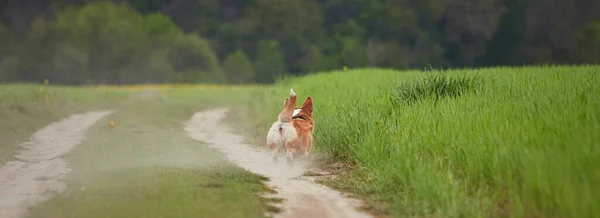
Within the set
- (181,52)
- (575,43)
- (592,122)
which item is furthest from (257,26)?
(592,122)

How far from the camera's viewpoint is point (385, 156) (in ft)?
32.9

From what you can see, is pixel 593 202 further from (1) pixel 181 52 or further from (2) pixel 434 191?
(1) pixel 181 52

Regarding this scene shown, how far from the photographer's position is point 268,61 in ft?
183

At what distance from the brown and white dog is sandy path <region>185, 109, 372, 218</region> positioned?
0.26 meters

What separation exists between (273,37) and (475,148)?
50788 mm

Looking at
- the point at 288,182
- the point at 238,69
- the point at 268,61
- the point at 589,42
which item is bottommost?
the point at 288,182

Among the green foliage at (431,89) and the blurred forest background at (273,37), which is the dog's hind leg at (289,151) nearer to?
the green foliage at (431,89)

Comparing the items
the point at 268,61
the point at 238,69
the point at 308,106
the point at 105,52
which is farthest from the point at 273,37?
the point at 308,106

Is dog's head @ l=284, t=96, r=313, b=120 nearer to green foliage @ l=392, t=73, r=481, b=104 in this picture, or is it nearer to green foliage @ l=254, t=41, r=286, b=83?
green foliage @ l=392, t=73, r=481, b=104

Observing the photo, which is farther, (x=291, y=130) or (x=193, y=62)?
(x=193, y=62)

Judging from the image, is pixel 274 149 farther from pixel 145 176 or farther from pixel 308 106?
pixel 145 176

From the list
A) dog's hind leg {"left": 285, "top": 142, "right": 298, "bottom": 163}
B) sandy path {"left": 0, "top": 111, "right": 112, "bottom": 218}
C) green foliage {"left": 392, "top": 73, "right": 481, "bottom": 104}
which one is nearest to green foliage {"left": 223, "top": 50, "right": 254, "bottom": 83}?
sandy path {"left": 0, "top": 111, "right": 112, "bottom": 218}

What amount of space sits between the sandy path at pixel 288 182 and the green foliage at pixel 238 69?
38.3m

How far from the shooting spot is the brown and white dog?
10.9 metres
